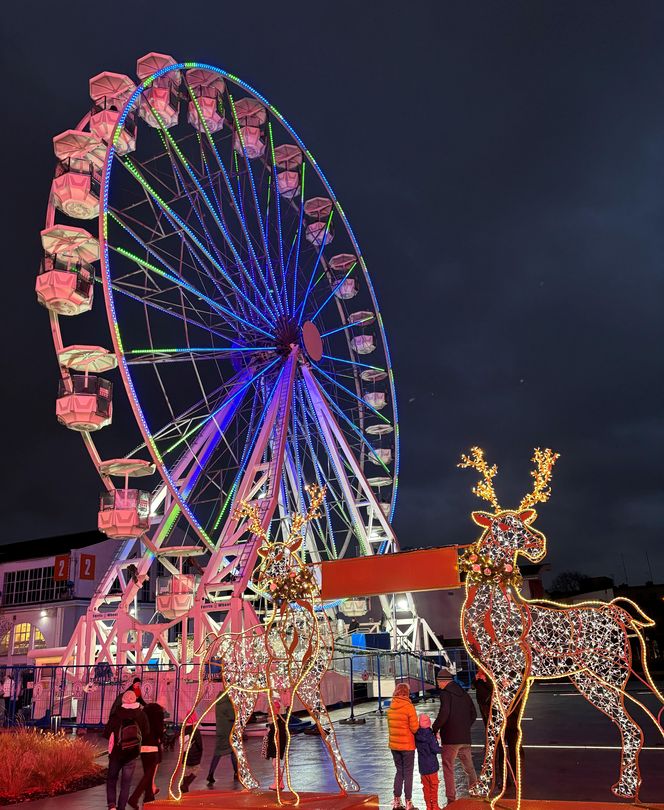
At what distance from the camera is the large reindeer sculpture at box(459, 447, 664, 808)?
8695 mm

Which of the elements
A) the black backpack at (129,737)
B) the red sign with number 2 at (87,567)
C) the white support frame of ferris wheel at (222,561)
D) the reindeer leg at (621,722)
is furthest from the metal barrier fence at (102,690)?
the red sign with number 2 at (87,567)

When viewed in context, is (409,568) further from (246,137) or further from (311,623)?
(246,137)

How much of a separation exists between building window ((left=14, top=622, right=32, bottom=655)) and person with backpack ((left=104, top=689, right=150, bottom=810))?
118 feet

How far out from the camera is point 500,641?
8.80m

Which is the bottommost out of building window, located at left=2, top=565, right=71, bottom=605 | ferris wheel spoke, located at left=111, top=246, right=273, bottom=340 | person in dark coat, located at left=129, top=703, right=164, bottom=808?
A: person in dark coat, located at left=129, top=703, right=164, bottom=808

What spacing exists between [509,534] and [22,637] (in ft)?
130

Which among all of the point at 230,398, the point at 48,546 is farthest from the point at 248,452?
the point at 48,546

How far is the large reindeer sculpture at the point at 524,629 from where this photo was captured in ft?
28.5

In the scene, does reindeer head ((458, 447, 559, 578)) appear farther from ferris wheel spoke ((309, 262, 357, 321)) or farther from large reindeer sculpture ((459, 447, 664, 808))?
ferris wheel spoke ((309, 262, 357, 321))

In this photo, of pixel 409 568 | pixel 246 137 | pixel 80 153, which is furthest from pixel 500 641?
pixel 246 137

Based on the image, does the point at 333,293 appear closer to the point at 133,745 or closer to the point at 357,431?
the point at 357,431

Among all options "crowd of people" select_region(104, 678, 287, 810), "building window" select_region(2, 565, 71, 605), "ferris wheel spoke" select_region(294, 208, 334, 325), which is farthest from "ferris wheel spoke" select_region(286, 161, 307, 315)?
"building window" select_region(2, 565, 71, 605)

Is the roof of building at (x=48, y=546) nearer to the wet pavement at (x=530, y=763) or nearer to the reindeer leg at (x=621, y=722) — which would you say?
the wet pavement at (x=530, y=763)

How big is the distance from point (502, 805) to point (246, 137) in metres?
24.4
